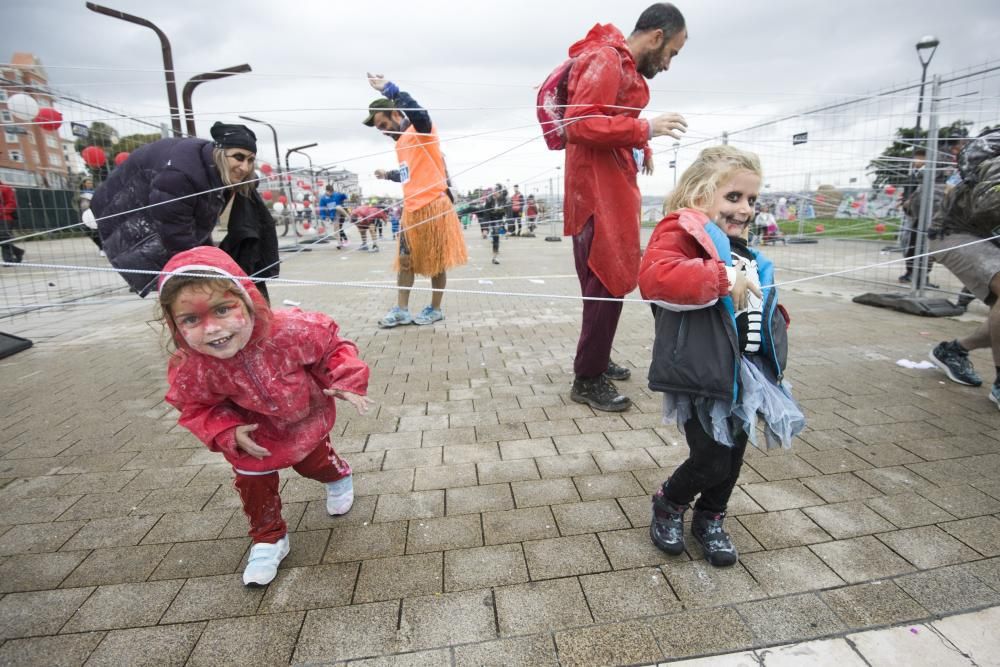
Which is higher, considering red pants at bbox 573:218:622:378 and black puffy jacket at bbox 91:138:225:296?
black puffy jacket at bbox 91:138:225:296

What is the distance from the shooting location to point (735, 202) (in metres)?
1.78

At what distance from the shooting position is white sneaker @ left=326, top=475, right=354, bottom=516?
2168mm

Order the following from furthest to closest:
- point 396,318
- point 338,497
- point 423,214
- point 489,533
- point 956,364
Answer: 1. point 396,318
2. point 423,214
3. point 956,364
4. point 338,497
5. point 489,533

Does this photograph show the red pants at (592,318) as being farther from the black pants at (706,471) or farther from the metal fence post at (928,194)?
the metal fence post at (928,194)

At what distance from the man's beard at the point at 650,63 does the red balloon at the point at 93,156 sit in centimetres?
634

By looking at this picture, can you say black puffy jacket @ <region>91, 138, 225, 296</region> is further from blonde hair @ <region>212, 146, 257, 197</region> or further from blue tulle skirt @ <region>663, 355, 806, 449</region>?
blue tulle skirt @ <region>663, 355, 806, 449</region>

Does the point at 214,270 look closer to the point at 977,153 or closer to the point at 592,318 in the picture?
the point at 592,318

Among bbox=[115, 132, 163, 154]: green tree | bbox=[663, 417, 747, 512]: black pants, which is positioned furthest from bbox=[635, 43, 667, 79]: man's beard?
bbox=[115, 132, 163, 154]: green tree

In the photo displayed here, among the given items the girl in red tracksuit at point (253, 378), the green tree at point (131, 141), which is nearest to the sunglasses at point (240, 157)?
the girl in red tracksuit at point (253, 378)

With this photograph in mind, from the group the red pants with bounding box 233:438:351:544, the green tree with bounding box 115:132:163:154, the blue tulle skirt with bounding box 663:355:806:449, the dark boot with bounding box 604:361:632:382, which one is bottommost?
the dark boot with bounding box 604:361:632:382

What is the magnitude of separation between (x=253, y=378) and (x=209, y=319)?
0.25 m

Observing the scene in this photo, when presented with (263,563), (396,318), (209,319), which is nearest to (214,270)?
(209,319)

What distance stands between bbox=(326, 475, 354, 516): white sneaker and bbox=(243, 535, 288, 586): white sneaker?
0.28 metres

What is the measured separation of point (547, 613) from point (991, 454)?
245 centimetres
